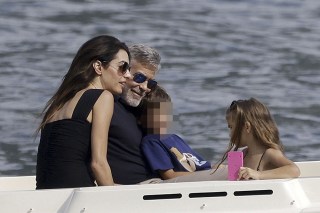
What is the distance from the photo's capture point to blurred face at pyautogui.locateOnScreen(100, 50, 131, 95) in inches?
181

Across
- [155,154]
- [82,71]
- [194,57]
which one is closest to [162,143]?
[155,154]

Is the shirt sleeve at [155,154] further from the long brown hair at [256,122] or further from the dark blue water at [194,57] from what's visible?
the dark blue water at [194,57]

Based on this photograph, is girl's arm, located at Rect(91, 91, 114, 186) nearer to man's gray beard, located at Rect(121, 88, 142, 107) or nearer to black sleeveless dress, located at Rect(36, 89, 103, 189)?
black sleeveless dress, located at Rect(36, 89, 103, 189)

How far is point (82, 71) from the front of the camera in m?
4.58

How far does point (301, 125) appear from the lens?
10.7m

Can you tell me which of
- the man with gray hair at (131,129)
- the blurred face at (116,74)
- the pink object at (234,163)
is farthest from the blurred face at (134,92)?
the pink object at (234,163)

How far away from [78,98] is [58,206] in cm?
49

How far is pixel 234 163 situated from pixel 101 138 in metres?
0.53

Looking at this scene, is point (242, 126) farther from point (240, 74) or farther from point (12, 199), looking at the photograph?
point (240, 74)

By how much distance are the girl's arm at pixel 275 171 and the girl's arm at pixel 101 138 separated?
532mm

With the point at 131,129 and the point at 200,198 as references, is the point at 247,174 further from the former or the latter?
the point at 131,129

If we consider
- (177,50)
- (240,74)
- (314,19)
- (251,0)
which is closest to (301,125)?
(240,74)

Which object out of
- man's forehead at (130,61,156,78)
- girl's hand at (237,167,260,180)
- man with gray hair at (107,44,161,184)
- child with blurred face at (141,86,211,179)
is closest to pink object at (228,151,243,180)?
girl's hand at (237,167,260,180)

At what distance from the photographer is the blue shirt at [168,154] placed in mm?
4676
